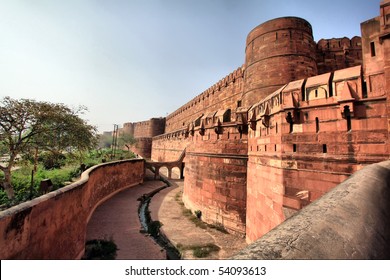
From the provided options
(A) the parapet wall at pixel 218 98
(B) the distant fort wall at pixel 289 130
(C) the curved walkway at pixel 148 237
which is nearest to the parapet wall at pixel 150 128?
(A) the parapet wall at pixel 218 98

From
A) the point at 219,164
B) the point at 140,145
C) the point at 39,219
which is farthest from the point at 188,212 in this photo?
the point at 140,145

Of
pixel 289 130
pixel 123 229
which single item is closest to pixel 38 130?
pixel 123 229

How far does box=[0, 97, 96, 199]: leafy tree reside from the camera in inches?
451

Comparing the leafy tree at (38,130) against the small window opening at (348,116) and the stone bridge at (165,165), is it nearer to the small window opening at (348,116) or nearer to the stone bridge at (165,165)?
the stone bridge at (165,165)

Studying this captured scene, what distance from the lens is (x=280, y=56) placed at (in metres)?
10.0

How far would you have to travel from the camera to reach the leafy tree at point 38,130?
11.4m

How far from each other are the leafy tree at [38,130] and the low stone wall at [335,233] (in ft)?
41.9

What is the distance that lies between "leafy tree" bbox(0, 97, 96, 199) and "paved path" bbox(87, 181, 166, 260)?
4.56m

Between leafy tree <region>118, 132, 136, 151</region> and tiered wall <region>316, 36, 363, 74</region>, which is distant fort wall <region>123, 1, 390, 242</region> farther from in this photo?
leafy tree <region>118, 132, 136, 151</region>

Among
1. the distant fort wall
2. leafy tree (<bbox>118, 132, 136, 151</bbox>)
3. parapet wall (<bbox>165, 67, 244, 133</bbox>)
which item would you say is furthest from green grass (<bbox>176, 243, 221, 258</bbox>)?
leafy tree (<bbox>118, 132, 136, 151</bbox>)

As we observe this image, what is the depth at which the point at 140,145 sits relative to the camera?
44094 mm

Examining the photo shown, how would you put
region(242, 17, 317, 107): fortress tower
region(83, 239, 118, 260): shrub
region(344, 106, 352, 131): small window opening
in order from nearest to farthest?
region(344, 106, 352, 131): small window opening, region(83, 239, 118, 260): shrub, region(242, 17, 317, 107): fortress tower
